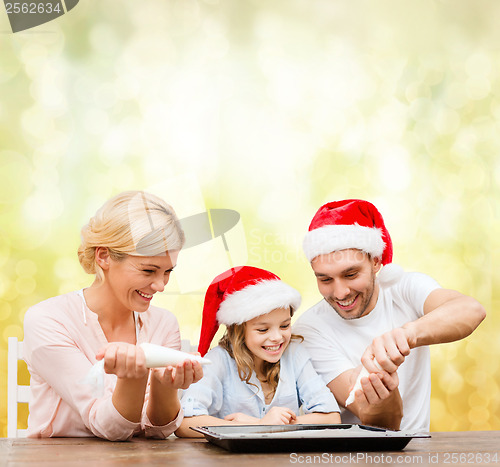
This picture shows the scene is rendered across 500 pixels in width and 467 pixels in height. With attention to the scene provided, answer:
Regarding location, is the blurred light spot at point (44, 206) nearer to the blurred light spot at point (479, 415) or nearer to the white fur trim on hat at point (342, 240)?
the white fur trim on hat at point (342, 240)

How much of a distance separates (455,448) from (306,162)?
6.07ft

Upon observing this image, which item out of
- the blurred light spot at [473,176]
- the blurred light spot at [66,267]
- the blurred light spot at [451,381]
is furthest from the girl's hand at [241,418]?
the blurred light spot at [473,176]

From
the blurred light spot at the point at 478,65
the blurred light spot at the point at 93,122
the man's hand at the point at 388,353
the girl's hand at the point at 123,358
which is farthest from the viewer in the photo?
the blurred light spot at the point at 478,65

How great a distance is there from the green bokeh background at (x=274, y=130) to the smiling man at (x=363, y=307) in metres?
0.95

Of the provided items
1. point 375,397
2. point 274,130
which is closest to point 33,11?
point 274,130

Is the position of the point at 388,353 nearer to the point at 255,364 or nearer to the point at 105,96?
the point at 255,364

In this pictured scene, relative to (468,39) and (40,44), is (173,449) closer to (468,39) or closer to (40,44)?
(40,44)

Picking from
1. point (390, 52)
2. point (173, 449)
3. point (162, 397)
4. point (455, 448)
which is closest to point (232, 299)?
point (162, 397)

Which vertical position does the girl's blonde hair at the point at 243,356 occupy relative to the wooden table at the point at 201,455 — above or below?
above

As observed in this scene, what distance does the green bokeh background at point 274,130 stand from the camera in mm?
A: 2691

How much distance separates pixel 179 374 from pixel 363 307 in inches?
26.1

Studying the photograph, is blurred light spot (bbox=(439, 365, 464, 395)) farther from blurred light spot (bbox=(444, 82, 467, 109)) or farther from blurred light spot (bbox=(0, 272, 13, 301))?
blurred light spot (bbox=(0, 272, 13, 301))

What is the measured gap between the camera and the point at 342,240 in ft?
5.70

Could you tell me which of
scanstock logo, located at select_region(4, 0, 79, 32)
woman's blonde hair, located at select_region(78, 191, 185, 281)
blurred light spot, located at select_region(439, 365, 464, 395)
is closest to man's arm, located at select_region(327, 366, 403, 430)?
woman's blonde hair, located at select_region(78, 191, 185, 281)
